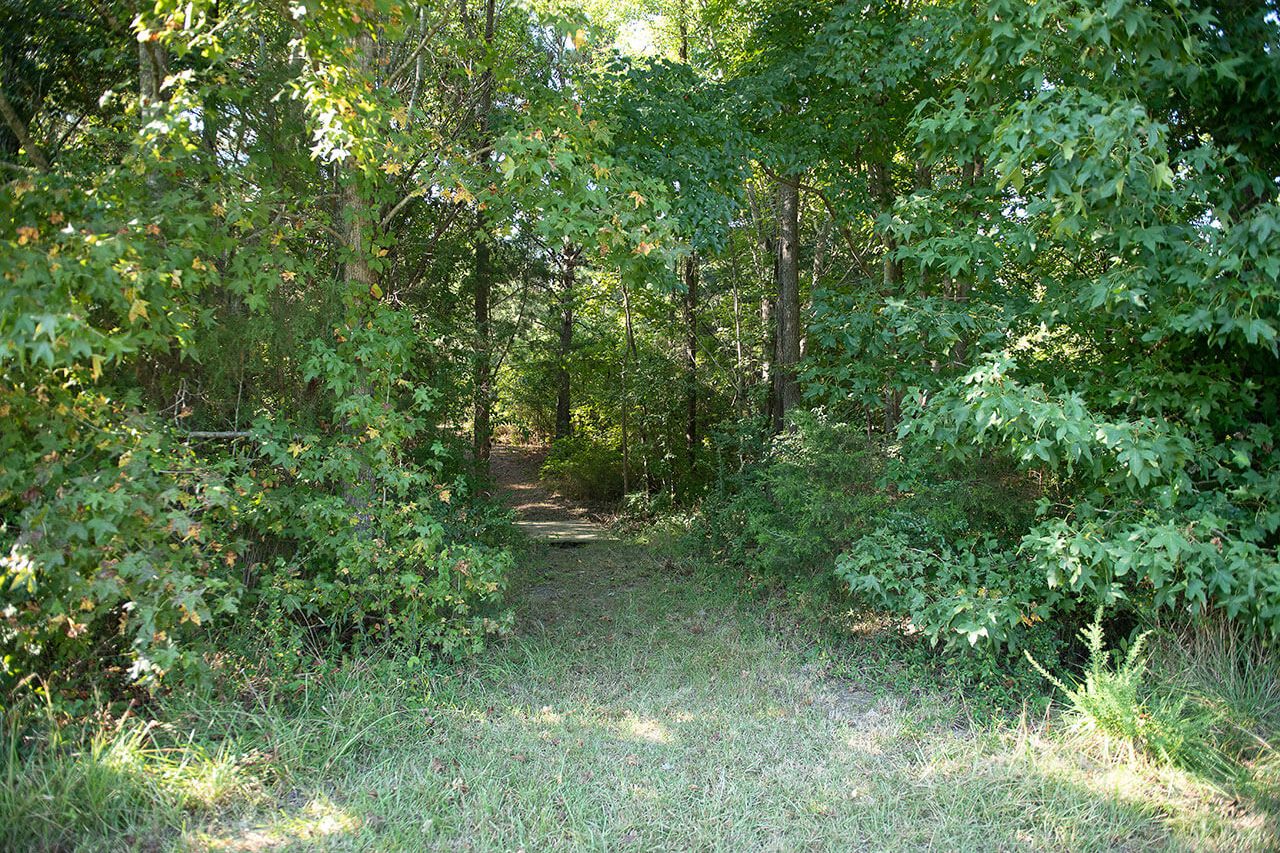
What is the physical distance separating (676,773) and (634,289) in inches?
122

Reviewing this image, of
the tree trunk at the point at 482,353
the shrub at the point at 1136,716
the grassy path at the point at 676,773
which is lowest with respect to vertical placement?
the grassy path at the point at 676,773

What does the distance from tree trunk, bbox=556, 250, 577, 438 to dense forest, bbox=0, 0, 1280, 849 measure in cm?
635

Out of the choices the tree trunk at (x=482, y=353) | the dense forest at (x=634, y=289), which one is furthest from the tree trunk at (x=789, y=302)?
the tree trunk at (x=482, y=353)

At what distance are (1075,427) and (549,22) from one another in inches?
155

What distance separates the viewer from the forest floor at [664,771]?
130 inches

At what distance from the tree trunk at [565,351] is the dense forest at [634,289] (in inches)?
250

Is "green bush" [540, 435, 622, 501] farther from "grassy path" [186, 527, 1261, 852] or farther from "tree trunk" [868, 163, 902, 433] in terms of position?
"grassy path" [186, 527, 1261, 852]

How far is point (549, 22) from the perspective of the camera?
475 centimetres

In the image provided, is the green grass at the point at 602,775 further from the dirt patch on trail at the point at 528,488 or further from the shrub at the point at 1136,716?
the dirt patch on trail at the point at 528,488

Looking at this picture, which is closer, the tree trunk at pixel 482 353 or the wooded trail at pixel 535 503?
the tree trunk at pixel 482 353

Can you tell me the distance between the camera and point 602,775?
12.4 feet

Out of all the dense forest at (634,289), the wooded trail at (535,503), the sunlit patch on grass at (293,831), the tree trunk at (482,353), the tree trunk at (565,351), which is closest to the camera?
the sunlit patch on grass at (293,831)

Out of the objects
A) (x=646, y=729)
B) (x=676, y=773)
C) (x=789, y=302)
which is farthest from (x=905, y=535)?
(x=789, y=302)

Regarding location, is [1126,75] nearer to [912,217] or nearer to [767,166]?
[912,217]
